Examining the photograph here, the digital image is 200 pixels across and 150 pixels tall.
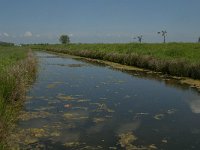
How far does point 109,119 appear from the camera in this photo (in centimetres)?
1295

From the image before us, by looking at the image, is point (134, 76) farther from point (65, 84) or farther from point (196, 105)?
point (196, 105)

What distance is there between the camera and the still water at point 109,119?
1020cm

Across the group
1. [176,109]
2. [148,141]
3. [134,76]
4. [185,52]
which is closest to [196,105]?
[176,109]

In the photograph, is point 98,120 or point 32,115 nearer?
point 98,120

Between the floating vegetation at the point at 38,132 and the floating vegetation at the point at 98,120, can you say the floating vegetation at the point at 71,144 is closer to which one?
the floating vegetation at the point at 38,132

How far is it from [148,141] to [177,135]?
1145mm

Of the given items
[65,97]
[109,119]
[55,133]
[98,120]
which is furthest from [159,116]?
[65,97]

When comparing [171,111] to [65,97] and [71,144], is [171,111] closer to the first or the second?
[65,97]

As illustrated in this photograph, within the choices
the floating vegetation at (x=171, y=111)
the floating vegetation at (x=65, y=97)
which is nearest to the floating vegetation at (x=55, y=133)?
the floating vegetation at (x=171, y=111)

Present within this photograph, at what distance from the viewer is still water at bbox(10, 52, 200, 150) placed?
1020 cm

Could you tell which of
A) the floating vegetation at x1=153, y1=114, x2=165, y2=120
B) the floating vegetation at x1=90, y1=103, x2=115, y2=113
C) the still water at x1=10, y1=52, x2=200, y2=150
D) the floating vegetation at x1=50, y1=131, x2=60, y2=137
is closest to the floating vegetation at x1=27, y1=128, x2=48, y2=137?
the still water at x1=10, y1=52, x2=200, y2=150

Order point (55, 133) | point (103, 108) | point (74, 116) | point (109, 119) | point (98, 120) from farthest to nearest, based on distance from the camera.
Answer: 1. point (103, 108)
2. point (74, 116)
3. point (109, 119)
4. point (98, 120)
5. point (55, 133)

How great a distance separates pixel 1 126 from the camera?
28.9ft

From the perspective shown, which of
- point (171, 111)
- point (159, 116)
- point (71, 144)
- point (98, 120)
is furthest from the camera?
point (171, 111)
